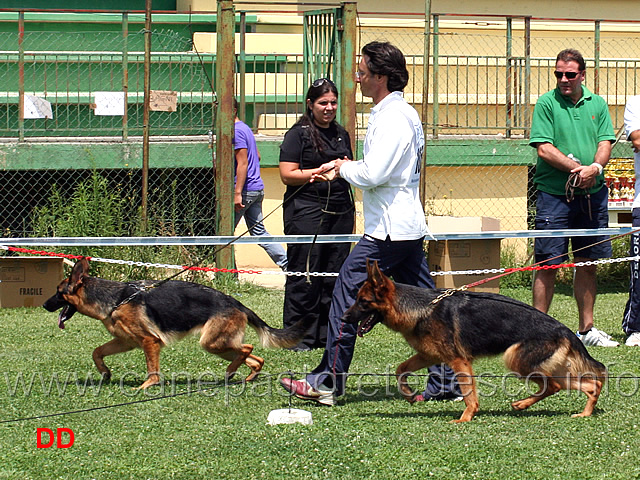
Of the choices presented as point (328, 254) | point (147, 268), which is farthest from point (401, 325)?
point (147, 268)

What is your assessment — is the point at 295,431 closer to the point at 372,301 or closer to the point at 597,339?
the point at 372,301

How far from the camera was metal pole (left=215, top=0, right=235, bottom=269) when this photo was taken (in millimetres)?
9922

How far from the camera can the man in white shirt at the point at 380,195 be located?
16.8ft

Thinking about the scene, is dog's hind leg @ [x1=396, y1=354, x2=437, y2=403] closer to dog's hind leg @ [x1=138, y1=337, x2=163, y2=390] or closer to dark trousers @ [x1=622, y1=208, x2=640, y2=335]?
dog's hind leg @ [x1=138, y1=337, x2=163, y2=390]

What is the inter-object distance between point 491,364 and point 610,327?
2.16 meters

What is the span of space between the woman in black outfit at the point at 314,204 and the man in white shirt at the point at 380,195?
133 centimetres

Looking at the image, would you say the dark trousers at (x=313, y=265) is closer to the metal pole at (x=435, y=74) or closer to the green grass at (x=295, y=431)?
the green grass at (x=295, y=431)

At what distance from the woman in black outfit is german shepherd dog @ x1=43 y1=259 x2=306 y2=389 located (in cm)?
71

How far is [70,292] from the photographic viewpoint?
20.2ft

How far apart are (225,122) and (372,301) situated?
5.34 meters

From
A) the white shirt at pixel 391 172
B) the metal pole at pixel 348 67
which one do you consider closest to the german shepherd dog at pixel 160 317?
the white shirt at pixel 391 172

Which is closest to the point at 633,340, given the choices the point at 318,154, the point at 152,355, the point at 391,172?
the point at 318,154

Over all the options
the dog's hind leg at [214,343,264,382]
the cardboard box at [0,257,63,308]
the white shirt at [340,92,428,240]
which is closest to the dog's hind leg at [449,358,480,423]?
the white shirt at [340,92,428,240]

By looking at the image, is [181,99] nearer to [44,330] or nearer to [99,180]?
[99,180]
